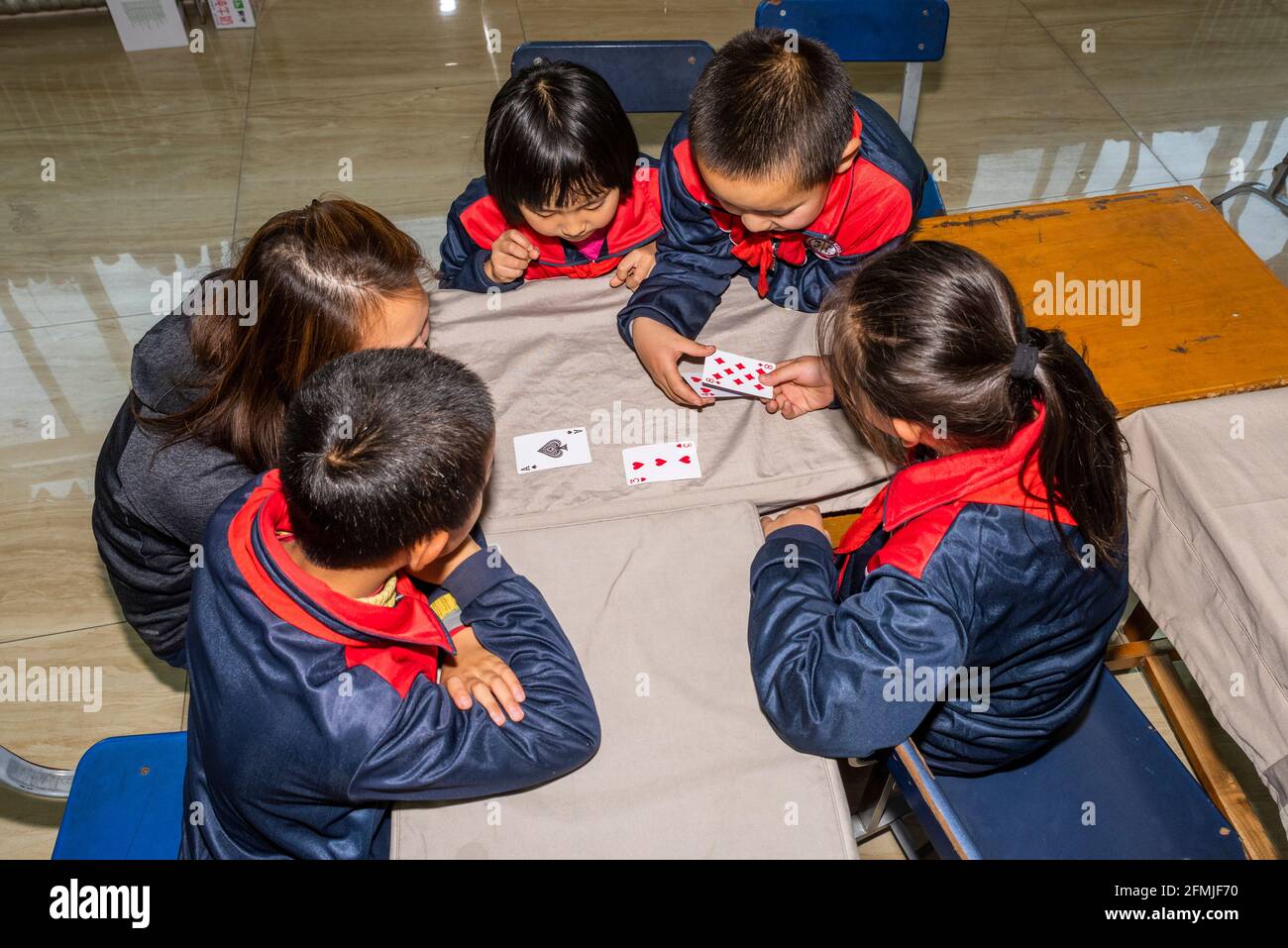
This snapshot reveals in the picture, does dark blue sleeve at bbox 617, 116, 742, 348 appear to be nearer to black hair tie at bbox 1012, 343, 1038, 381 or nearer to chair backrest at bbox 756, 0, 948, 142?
chair backrest at bbox 756, 0, 948, 142

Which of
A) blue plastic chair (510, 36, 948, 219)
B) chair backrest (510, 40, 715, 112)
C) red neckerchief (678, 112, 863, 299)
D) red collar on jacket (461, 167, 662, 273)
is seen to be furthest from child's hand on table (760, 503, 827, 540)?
chair backrest (510, 40, 715, 112)

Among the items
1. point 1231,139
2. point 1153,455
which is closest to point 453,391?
point 1153,455

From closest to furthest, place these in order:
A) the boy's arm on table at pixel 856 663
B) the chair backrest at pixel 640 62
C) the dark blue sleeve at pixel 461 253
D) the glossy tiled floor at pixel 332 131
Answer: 1. the boy's arm on table at pixel 856 663
2. the dark blue sleeve at pixel 461 253
3. the chair backrest at pixel 640 62
4. the glossy tiled floor at pixel 332 131

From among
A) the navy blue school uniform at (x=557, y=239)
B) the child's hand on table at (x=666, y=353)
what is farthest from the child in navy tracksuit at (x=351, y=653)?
the navy blue school uniform at (x=557, y=239)

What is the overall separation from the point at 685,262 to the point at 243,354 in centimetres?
99

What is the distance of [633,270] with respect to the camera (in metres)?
2.24

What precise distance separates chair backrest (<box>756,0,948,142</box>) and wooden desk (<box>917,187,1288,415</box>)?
0.60 metres

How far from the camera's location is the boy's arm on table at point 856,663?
1454 mm

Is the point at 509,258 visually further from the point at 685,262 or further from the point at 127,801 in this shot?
the point at 127,801

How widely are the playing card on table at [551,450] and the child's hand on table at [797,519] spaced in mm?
371

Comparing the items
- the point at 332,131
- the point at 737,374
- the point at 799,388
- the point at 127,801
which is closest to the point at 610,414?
the point at 737,374

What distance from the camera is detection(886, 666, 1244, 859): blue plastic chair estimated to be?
1.72 meters

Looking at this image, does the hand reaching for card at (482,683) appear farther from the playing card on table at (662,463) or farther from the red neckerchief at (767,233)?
the red neckerchief at (767,233)
